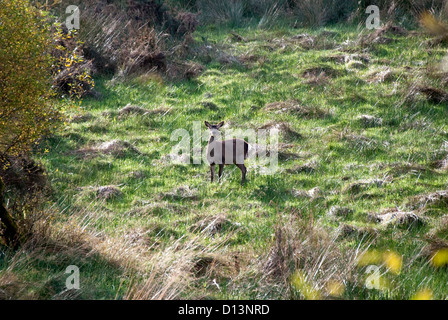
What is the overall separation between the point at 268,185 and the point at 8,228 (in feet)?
15.8

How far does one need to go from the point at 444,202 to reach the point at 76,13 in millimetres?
12920

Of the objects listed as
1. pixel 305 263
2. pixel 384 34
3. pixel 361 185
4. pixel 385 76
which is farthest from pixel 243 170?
pixel 384 34

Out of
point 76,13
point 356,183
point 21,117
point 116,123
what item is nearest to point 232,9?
point 76,13

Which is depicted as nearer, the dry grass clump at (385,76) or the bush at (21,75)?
the bush at (21,75)

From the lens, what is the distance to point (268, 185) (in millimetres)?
9781

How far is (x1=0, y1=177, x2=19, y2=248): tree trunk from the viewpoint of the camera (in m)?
6.46

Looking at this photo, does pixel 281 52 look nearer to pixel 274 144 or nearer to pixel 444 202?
pixel 274 144

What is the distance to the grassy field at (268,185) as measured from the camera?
601 cm

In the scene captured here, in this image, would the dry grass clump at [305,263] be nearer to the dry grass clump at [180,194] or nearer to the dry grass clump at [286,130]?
the dry grass clump at [180,194]

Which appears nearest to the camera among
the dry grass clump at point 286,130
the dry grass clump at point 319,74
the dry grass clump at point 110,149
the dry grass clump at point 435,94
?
the dry grass clump at point 110,149

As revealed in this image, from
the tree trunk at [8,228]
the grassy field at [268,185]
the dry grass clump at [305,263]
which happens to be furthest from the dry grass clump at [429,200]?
the tree trunk at [8,228]

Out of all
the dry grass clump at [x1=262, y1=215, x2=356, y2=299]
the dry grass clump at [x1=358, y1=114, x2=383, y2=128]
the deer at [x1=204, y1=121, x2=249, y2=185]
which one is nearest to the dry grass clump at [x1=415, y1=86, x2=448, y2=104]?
the dry grass clump at [x1=358, y1=114, x2=383, y2=128]

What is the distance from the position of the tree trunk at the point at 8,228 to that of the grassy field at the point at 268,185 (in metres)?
0.30

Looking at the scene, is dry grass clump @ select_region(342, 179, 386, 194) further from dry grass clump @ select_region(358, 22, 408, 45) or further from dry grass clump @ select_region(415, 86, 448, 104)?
dry grass clump @ select_region(358, 22, 408, 45)
